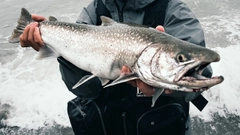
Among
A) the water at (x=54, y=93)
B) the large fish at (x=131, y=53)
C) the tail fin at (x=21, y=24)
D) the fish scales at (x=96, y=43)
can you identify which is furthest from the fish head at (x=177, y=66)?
the water at (x=54, y=93)

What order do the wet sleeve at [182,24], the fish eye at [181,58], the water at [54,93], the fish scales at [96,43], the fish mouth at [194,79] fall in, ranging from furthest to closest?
the water at [54,93]
the wet sleeve at [182,24]
the fish scales at [96,43]
the fish eye at [181,58]
the fish mouth at [194,79]

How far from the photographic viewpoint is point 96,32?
2.29 metres

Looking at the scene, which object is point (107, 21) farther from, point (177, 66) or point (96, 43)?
point (177, 66)

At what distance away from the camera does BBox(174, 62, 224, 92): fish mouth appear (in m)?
1.54

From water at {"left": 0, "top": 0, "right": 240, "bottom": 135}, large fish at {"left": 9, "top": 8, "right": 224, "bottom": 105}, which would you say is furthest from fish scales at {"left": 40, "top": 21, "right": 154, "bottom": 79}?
water at {"left": 0, "top": 0, "right": 240, "bottom": 135}

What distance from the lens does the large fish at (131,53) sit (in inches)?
64.1

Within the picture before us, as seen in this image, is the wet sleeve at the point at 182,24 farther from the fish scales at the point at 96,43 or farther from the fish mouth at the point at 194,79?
the fish mouth at the point at 194,79

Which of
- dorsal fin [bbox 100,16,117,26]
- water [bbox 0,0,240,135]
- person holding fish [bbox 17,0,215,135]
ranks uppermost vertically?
dorsal fin [bbox 100,16,117,26]

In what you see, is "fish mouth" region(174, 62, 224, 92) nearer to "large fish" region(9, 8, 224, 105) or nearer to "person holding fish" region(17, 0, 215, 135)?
"large fish" region(9, 8, 224, 105)

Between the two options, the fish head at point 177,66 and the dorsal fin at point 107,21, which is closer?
the fish head at point 177,66

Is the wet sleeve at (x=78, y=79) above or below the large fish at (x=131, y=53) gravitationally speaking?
below

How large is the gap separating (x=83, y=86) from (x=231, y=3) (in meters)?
11.6

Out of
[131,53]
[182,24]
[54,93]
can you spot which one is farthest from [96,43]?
[54,93]

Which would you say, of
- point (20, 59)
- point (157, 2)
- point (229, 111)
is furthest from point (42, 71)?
point (157, 2)
